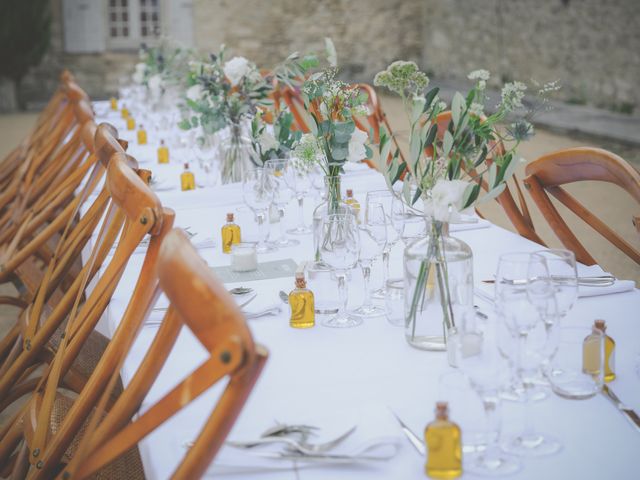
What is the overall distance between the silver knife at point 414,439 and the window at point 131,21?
13.7m

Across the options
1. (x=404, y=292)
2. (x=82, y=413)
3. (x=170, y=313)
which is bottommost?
(x=82, y=413)

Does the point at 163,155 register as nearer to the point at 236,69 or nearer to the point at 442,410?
the point at 236,69

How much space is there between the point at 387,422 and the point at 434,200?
422mm

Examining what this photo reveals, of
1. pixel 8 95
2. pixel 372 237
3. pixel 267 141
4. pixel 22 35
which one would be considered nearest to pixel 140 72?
pixel 267 141

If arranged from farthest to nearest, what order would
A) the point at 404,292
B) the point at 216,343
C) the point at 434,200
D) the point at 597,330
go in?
the point at 404,292 < the point at 434,200 < the point at 597,330 < the point at 216,343

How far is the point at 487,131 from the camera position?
1522 millimetres

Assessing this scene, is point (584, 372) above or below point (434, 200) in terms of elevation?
below

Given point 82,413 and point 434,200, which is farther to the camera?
point 434,200

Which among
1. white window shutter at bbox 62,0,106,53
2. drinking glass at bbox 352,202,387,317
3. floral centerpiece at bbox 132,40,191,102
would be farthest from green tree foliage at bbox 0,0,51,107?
drinking glass at bbox 352,202,387,317

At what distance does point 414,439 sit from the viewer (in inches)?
48.1

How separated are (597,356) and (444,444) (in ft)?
1.25

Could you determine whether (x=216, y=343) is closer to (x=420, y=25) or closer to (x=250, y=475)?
(x=250, y=475)

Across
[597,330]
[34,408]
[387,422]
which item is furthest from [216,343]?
[34,408]

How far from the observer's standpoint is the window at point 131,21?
14203 millimetres
